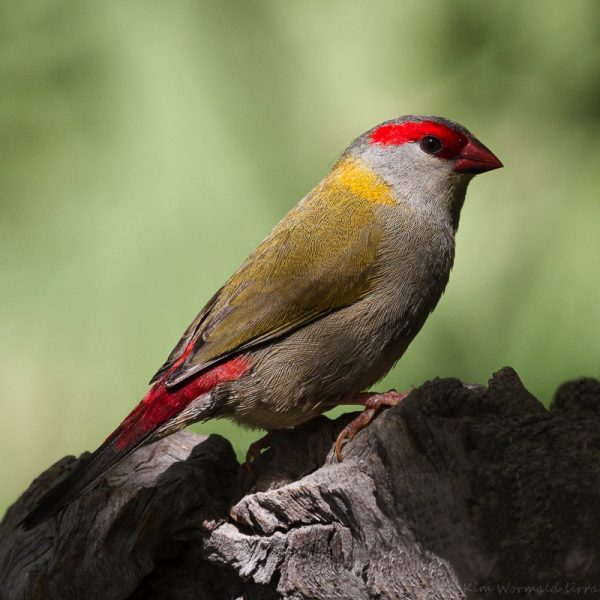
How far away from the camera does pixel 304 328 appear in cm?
323

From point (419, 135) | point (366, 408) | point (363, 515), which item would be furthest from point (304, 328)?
point (419, 135)

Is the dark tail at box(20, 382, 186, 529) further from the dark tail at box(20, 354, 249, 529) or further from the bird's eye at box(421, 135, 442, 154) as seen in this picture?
the bird's eye at box(421, 135, 442, 154)

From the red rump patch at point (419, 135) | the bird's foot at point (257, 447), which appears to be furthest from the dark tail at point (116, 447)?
the red rump patch at point (419, 135)

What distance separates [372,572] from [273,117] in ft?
7.28

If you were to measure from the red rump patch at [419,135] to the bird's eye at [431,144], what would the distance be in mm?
11

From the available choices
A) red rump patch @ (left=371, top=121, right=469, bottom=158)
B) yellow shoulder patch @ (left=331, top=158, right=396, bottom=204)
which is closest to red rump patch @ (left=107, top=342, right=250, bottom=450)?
yellow shoulder patch @ (left=331, top=158, right=396, bottom=204)

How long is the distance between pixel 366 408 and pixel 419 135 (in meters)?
1.07

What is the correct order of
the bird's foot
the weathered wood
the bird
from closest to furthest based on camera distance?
the weathered wood, the bird, the bird's foot

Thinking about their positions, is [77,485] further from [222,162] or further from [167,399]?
[222,162]

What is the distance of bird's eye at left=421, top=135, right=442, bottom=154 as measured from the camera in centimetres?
361

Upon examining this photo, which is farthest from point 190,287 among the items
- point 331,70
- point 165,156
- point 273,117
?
point 331,70

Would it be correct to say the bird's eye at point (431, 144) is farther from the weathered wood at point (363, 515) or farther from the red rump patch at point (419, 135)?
the weathered wood at point (363, 515)

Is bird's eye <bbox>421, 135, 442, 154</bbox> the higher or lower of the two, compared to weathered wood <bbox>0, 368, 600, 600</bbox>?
higher

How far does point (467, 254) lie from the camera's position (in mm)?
3947
